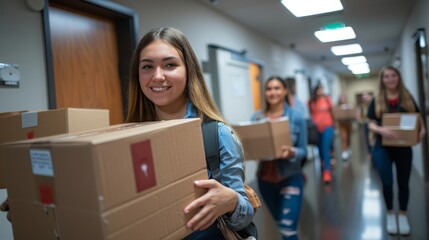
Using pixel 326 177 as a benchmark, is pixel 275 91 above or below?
above

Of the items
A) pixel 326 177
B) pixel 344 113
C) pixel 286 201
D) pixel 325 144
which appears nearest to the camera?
pixel 286 201

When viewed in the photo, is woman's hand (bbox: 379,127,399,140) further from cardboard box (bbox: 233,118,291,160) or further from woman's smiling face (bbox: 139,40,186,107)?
woman's smiling face (bbox: 139,40,186,107)

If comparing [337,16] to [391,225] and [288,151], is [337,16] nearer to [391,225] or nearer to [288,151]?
[288,151]

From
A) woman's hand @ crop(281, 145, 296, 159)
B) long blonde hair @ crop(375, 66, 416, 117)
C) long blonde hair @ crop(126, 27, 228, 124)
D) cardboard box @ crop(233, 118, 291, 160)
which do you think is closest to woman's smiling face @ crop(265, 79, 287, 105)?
cardboard box @ crop(233, 118, 291, 160)

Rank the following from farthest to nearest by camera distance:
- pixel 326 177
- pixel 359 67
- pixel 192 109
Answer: pixel 359 67, pixel 326 177, pixel 192 109

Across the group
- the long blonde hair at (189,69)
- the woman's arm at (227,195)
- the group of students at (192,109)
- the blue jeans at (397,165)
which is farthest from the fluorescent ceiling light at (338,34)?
the woman's arm at (227,195)

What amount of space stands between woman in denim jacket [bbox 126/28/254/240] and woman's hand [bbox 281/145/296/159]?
115 cm

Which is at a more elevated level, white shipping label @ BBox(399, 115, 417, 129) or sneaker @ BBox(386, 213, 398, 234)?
white shipping label @ BBox(399, 115, 417, 129)

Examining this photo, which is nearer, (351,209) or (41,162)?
(41,162)

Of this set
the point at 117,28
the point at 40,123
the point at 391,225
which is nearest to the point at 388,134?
the point at 391,225

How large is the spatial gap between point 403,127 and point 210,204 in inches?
→ 88.2

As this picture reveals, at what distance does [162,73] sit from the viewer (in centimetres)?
105

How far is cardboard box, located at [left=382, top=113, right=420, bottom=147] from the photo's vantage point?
8.25ft

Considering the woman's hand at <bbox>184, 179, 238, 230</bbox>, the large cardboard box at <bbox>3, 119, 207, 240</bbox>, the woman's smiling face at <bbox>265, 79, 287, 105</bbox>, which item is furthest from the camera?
the woman's smiling face at <bbox>265, 79, 287, 105</bbox>
